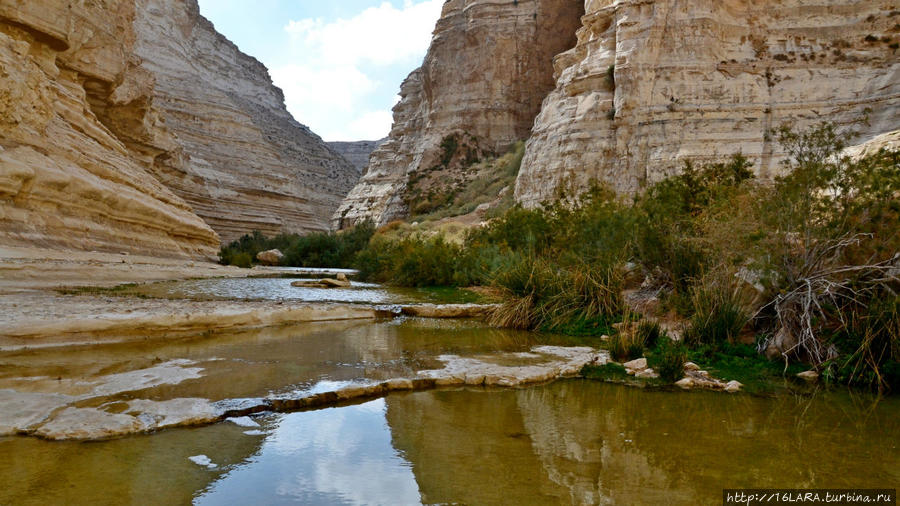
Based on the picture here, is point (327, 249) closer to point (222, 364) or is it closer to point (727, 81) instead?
point (727, 81)

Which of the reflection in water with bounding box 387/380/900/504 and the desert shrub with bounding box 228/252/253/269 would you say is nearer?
the reflection in water with bounding box 387/380/900/504

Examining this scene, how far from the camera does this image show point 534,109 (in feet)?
139

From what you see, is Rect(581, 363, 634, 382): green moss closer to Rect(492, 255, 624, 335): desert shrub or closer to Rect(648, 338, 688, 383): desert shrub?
Rect(648, 338, 688, 383): desert shrub

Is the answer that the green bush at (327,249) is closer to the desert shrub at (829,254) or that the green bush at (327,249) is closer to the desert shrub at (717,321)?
the desert shrub at (717,321)

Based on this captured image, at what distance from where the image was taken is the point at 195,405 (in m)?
3.64

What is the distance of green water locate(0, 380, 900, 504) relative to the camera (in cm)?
248

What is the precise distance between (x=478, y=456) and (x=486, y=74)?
42.3 metres

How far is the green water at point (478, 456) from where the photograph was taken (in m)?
2.48

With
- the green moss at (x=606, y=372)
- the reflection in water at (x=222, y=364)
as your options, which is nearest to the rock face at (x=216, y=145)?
the reflection in water at (x=222, y=364)

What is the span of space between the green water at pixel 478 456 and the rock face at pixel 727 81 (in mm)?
17423

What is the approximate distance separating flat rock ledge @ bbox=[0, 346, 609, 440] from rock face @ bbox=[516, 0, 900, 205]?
16555 millimetres

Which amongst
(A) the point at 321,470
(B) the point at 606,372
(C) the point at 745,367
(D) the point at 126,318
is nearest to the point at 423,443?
(A) the point at 321,470

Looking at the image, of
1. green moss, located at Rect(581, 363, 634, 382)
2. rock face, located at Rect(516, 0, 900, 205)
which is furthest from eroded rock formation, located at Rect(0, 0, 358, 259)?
rock face, located at Rect(516, 0, 900, 205)

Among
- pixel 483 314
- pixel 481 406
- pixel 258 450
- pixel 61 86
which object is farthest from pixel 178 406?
pixel 61 86
